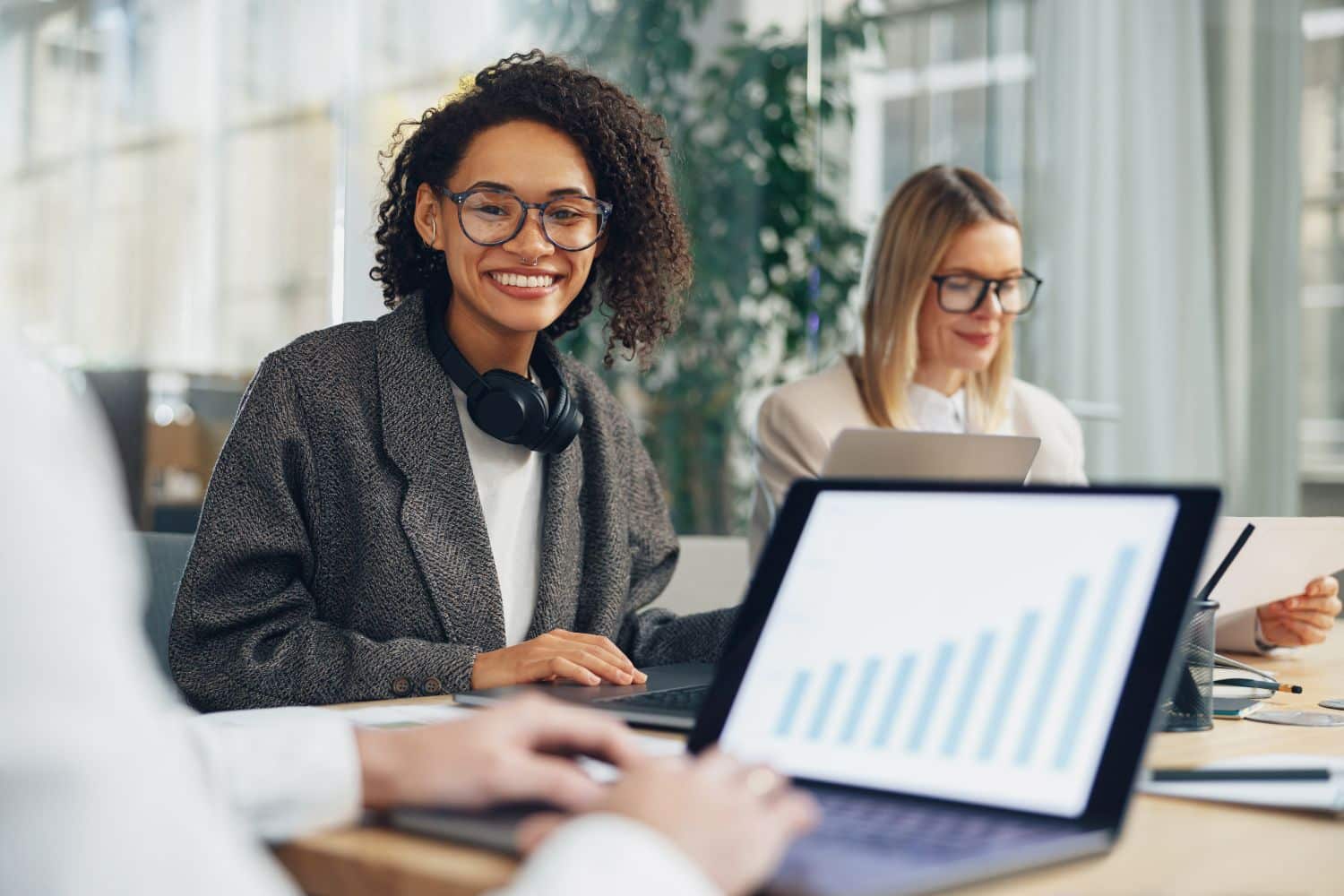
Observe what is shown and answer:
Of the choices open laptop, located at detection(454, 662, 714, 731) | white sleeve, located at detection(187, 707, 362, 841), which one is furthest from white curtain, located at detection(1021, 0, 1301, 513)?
white sleeve, located at detection(187, 707, 362, 841)

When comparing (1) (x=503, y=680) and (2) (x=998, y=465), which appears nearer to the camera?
(1) (x=503, y=680)

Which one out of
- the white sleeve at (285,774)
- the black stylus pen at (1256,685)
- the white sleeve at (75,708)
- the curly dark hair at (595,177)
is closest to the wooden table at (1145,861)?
the white sleeve at (285,774)

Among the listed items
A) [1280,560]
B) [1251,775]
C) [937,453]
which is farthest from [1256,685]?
[1251,775]

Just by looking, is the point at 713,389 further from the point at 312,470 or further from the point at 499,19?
the point at 312,470

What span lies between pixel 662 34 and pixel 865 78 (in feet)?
2.61

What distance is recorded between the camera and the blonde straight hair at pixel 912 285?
94.6 inches

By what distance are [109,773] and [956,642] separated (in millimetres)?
448

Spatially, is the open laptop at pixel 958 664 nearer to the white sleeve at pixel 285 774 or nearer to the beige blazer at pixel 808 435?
the white sleeve at pixel 285 774

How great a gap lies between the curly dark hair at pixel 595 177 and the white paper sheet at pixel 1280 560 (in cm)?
81

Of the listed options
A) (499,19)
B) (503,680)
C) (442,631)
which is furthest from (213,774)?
(499,19)

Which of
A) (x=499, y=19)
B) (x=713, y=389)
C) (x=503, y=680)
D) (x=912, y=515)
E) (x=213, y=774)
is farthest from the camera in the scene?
(x=713, y=389)

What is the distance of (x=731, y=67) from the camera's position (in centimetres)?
388

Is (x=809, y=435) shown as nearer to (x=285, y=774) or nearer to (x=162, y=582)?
(x=162, y=582)

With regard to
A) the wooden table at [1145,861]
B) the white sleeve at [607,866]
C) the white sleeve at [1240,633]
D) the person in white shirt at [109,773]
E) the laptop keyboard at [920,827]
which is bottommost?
the white sleeve at [1240,633]
